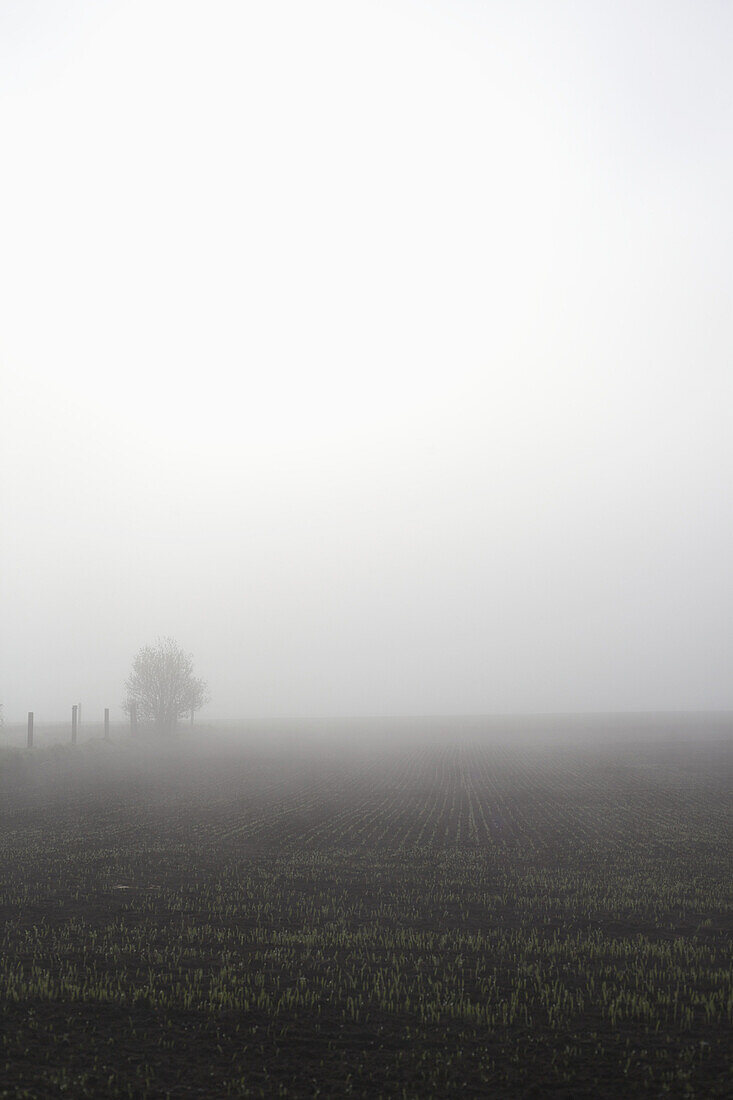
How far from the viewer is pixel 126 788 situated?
124ft

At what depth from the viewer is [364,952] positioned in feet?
43.2

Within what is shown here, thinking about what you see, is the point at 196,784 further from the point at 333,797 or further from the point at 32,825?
the point at 32,825

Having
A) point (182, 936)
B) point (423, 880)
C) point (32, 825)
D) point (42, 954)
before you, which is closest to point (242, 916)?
point (182, 936)

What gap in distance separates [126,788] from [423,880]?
24.0 meters

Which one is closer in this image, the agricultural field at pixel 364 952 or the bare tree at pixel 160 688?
the agricultural field at pixel 364 952

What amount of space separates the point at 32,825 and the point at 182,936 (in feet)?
49.3

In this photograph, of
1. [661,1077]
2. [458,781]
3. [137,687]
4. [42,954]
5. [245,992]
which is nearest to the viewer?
[661,1077]

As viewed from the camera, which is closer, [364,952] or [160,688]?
[364,952]

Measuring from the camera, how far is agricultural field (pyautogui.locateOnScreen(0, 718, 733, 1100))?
29.6 feet

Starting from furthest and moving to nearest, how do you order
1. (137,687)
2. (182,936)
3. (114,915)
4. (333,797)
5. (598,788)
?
1. (137,687)
2. (598,788)
3. (333,797)
4. (114,915)
5. (182,936)

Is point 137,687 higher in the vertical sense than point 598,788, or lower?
higher

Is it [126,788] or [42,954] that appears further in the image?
[126,788]

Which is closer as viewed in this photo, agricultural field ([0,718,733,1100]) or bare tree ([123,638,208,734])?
agricultural field ([0,718,733,1100])

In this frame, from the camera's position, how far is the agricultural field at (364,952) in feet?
29.6
